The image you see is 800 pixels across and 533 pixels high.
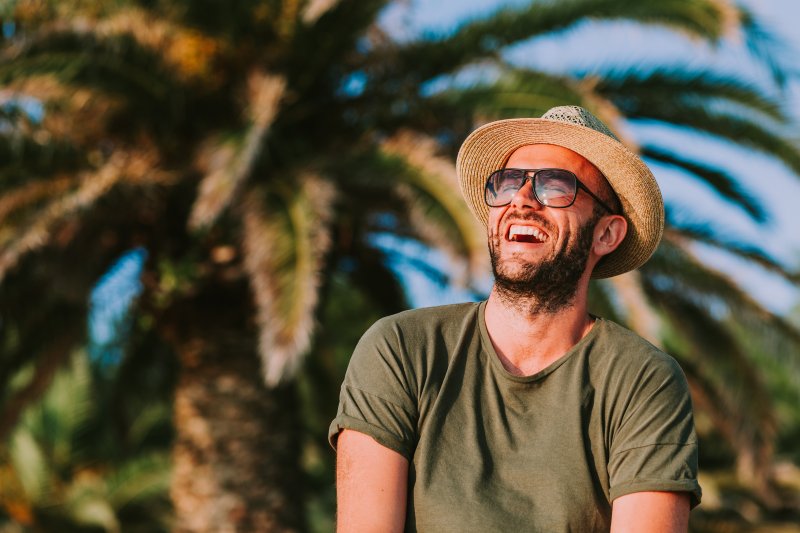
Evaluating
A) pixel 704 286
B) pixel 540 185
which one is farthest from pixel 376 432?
pixel 704 286

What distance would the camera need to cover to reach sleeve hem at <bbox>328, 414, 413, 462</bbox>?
2.86 meters

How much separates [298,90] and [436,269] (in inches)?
107

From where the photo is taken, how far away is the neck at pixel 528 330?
3.07 m

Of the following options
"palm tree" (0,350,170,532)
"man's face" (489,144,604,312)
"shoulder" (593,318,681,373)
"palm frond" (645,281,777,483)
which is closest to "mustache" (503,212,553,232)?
"man's face" (489,144,604,312)

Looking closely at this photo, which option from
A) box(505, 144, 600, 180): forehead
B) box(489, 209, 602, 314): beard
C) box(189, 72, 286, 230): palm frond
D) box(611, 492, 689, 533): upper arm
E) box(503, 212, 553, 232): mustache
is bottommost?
box(611, 492, 689, 533): upper arm

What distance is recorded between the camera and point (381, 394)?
293cm

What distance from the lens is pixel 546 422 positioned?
2914 mm

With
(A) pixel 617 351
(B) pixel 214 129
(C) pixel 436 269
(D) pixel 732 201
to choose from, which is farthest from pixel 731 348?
(A) pixel 617 351

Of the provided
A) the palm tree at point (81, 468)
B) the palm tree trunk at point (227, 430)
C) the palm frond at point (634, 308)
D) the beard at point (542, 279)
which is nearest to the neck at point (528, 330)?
the beard at point (542, 279)

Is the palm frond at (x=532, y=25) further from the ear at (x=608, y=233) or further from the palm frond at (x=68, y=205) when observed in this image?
the ear at (x=608, y=233)

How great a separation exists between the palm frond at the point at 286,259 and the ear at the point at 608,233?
390 cm

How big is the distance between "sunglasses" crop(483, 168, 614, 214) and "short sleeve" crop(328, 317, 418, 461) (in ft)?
1.57

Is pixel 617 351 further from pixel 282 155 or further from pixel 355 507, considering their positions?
pixel 282 155

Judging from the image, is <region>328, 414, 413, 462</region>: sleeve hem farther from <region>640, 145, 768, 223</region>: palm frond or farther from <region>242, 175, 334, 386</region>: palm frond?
<region>640, 145, 768, 223</region>: palm frond
